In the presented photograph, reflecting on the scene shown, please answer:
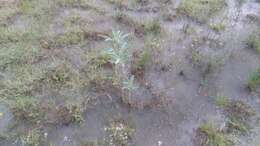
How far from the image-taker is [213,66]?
115 inches

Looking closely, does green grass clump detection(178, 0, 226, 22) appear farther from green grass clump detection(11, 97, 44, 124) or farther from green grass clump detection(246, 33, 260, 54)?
green grass clump detection(11, 97, 44, 124)

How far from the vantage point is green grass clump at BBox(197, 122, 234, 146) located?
235 centimetres

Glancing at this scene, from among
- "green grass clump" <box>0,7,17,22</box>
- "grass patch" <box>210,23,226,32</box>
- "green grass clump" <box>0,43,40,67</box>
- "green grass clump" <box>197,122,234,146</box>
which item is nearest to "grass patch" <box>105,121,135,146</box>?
"green grass clump" <box>197,122,234,146</box>

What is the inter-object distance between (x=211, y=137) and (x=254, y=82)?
2.64 feet

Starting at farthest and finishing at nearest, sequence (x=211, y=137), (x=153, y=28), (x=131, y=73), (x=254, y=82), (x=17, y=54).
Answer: (x=153, y=28), (x=17, y=54), (x=131, y=73), (x=254, y=82), (x=211, y=137)

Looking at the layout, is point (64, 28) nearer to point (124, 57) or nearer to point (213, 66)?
point (124, 57)

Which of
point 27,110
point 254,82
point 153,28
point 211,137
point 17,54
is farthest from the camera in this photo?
point 153,28

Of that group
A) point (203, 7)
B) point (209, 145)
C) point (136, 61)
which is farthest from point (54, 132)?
point (203, 7)

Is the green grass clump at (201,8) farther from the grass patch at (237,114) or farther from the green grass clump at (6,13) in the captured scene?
the green grass clump at (6,13)

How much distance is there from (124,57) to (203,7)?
178 cm

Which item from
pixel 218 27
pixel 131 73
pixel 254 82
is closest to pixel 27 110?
pixel 131 73

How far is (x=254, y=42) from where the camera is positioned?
10.3 feet

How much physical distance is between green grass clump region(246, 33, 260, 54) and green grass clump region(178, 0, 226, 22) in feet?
A: 2.01

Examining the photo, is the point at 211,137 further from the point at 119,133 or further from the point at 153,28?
the point at 153,28
